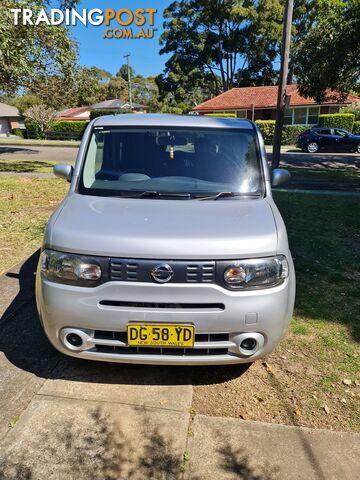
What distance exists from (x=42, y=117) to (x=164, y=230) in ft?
139

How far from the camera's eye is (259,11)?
42469 millimetres

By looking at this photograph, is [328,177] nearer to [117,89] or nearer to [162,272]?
[162,272]

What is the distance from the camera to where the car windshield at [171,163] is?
3.48 meters

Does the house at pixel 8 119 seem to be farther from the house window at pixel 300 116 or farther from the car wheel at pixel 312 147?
the car wheel at pixel 312 147

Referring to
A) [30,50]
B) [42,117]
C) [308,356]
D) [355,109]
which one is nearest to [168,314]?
[308,356]

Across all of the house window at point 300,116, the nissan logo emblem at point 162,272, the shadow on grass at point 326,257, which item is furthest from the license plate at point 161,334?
the house window at point 300,116

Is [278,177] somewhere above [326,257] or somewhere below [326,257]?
above

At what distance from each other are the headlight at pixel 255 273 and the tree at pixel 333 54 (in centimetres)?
1268

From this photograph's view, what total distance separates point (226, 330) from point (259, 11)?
47.3 metres

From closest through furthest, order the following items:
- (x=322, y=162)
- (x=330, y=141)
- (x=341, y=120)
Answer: (x=322, y=162), (x=330, y=141), (x=341, y=120)

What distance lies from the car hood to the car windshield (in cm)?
30

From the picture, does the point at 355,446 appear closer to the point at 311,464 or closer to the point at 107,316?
the point at 311,464

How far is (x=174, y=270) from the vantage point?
8.38ft

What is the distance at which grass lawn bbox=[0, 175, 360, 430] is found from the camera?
9.21 feet
